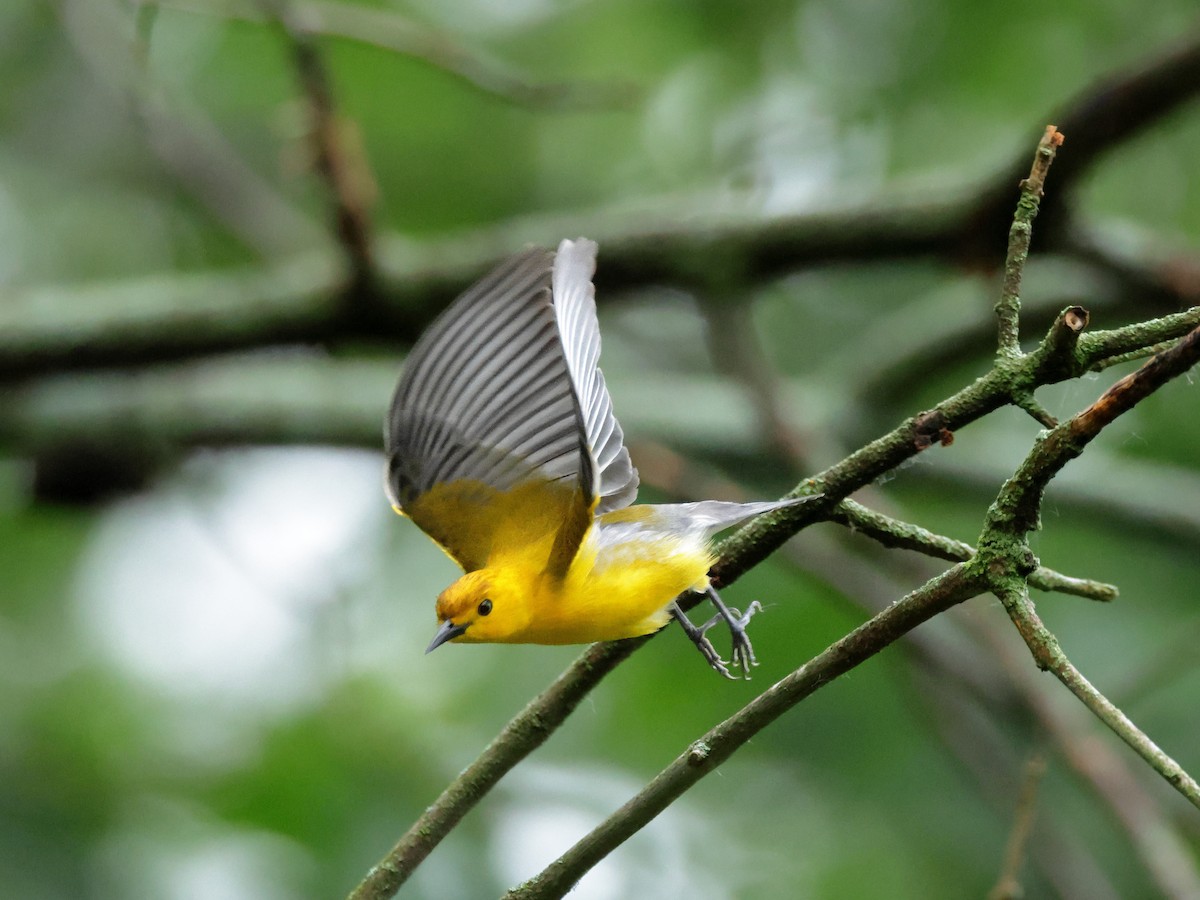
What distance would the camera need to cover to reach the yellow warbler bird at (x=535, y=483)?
212 centimetres

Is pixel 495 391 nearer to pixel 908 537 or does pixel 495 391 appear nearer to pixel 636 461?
pixel 908 537

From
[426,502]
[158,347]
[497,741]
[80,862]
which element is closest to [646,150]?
[158,347]

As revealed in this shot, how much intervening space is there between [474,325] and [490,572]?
0.47 metres

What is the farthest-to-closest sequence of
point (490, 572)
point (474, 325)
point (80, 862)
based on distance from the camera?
point (80, 862) < point (490, 572) < point (474, 325)

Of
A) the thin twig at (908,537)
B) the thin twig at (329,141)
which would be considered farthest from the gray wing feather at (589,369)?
the thin twig at (329,141)

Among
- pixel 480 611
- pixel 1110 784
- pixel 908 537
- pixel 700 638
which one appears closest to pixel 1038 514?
pixel 908 537

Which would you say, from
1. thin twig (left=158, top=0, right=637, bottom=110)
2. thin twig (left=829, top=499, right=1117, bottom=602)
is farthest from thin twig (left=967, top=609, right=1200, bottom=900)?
thin twig (left=158, top=0, right=637, bottom=110)

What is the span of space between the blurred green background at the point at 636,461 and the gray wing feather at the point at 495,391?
165cm

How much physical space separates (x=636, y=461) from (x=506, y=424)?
253 cm

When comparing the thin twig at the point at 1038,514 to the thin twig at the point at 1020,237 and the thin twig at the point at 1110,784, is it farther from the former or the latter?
the thin twig at the point at 1110,784

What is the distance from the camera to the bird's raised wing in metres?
2.11

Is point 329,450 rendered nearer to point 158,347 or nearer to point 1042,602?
point 158,347

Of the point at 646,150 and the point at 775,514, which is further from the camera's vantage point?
the point at 646,150

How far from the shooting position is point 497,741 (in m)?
1.97
